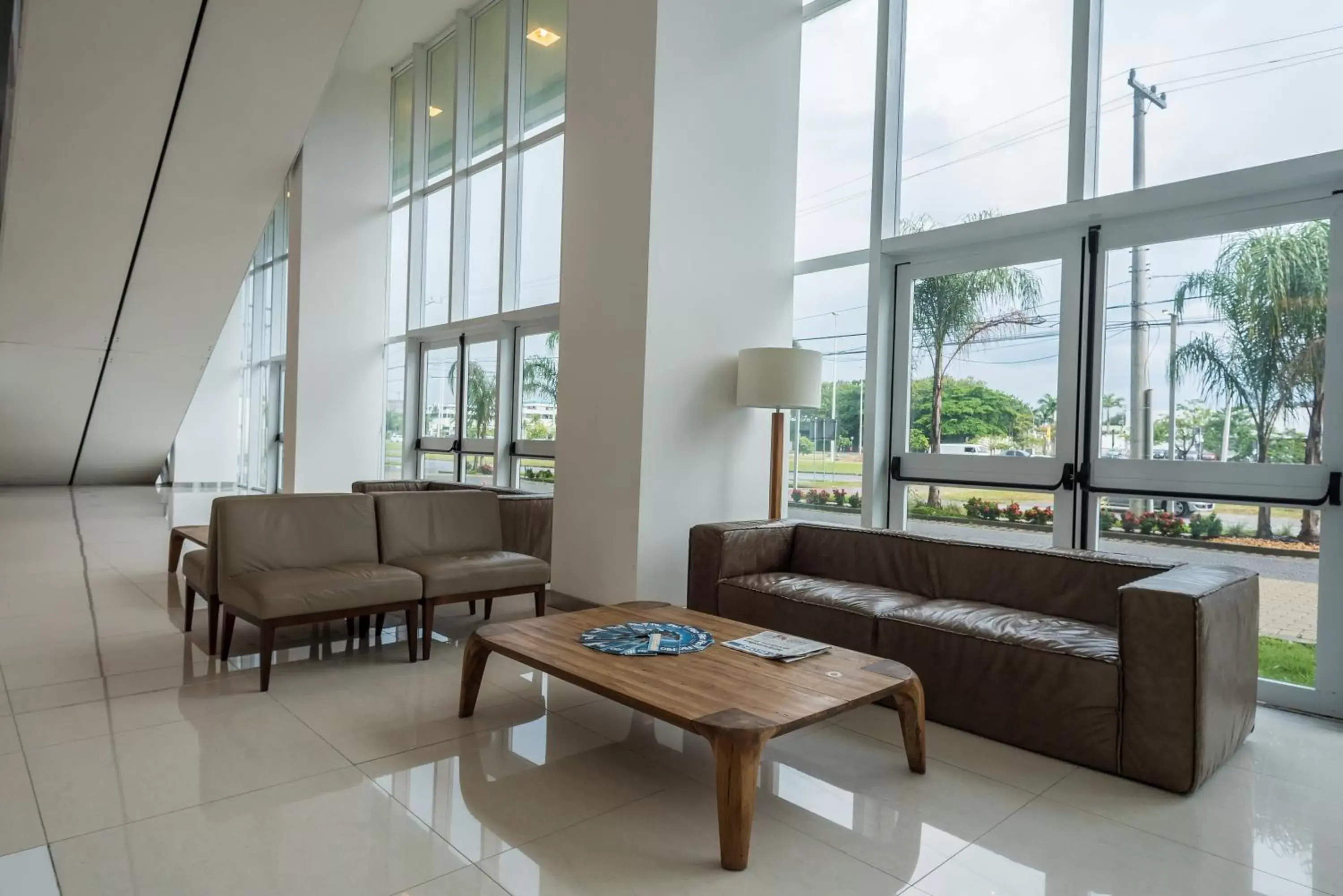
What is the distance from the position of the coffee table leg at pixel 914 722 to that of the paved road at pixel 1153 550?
54.1 inches

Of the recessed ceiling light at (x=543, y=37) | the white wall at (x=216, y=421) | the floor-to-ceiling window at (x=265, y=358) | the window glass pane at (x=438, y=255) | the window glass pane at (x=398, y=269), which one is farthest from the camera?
the white wall at (x=216, y=421)

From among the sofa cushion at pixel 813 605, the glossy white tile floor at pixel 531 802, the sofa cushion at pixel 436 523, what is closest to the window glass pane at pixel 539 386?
the sofa cushion at pixel 436 523

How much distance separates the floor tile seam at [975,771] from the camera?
254 centimetres

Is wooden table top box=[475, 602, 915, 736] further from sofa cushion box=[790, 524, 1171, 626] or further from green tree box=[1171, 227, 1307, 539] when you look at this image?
green tree box=[1171, 227, 1307, 539]

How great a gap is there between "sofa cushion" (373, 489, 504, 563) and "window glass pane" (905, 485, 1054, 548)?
2.44m

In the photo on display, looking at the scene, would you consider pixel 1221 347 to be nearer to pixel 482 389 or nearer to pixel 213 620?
pixel 213 620

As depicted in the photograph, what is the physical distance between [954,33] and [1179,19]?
1235 mm

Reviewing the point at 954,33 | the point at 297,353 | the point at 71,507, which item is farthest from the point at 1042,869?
the point at 71,507

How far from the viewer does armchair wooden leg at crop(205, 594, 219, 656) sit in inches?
148

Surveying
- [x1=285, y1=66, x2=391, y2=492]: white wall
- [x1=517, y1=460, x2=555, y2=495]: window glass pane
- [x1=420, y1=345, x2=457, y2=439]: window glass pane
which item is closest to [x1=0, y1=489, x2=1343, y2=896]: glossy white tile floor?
[x1=517, y1=460, x2=555, y2=495]: window glass pane

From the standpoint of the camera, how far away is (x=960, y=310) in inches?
181

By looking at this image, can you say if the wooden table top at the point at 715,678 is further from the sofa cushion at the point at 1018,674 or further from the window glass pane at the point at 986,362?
the window glass pane at the point at 986,362

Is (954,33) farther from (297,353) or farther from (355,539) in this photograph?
(297,353)

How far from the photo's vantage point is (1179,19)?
149 inches
